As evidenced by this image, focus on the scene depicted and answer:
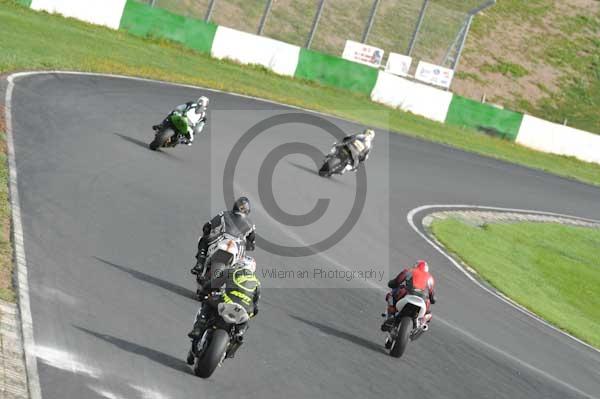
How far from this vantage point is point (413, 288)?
13.7 metres

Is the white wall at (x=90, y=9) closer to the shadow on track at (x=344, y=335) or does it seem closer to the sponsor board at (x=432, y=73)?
the sponsor board at (x=432, y=73)

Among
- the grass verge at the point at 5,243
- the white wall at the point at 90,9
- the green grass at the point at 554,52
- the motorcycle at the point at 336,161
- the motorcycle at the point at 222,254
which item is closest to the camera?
the grass verge at the point at 5,243

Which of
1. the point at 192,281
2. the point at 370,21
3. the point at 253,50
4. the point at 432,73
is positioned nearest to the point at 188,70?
the point at 253,50

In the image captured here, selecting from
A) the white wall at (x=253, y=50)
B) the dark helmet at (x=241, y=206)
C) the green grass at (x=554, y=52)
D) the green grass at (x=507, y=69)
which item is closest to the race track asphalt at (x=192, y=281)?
the dark helmet at (x=241, y=206)

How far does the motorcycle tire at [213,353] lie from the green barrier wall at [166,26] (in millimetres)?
29697

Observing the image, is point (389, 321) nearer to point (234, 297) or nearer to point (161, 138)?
point (234, 297)

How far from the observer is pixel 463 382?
13086mm

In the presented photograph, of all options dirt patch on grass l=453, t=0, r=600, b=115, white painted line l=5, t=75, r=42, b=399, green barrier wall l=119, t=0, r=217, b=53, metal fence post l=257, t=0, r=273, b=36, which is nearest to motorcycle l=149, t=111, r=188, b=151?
white painted line l=5, t=75, r=42, b=399

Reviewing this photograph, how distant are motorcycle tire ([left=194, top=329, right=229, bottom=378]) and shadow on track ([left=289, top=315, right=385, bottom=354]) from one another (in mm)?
3666

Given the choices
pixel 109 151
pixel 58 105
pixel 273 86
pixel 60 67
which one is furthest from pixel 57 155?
pixel 273 86

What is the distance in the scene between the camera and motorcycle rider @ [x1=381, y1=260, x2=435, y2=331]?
45.1 feet

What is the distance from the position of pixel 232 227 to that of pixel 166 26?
2733 cm

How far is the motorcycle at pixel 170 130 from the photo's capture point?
20906mm

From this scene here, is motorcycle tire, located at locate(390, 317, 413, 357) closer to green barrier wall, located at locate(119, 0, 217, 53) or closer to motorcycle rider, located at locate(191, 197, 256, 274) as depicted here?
motorcycle rider, located at locate(191, 197, 256, 274)
